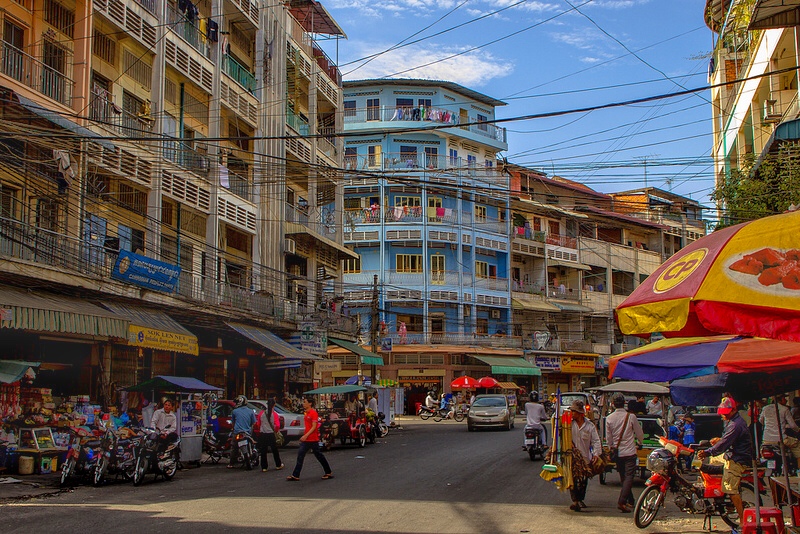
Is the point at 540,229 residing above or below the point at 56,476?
above

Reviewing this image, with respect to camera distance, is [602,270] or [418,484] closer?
Result: [418,484]

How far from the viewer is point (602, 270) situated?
66375 mm

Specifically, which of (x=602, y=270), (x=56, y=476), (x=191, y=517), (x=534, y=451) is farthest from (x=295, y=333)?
(x=602, y=270)

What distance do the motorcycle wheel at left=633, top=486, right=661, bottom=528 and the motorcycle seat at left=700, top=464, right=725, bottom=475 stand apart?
0.62m

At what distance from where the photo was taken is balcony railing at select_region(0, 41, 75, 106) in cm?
1959

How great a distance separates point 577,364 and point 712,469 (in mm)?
53644

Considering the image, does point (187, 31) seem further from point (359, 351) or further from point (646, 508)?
point (646, 508)

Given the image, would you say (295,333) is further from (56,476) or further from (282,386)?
(56,476)

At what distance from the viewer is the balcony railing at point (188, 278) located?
18.4 metres

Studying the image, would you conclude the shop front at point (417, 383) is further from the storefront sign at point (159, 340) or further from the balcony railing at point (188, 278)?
the storefront sign at point (159, 340)

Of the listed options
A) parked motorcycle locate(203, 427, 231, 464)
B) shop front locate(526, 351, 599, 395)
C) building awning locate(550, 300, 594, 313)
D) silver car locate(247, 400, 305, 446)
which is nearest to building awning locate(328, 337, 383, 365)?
silver car locate(247, 400, 305, 446)

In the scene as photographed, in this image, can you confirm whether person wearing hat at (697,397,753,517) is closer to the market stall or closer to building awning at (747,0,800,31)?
the market stall

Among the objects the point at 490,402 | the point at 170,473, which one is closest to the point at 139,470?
the point at 170,473

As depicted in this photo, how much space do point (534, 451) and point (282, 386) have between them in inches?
687
